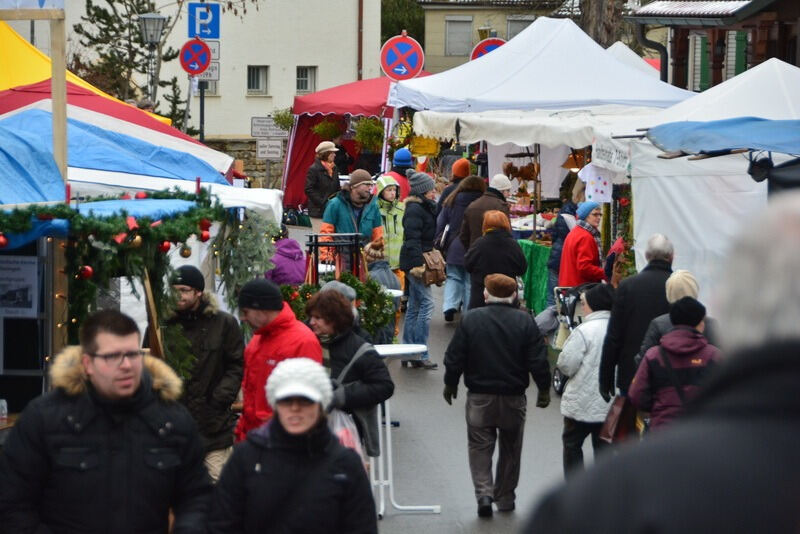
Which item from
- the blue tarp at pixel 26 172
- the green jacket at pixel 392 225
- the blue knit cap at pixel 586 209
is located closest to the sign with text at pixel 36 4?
the blue tarp at pixel 26 172

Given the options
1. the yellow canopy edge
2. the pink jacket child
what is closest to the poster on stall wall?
the pink jacket child

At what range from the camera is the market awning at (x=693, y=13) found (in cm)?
2353

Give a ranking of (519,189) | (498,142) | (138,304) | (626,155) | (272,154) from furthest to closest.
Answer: (272,154) → (519,189) → (498,142) → (626,155) → (138,304)

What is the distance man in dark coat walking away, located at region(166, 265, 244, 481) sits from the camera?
7867 millimetres

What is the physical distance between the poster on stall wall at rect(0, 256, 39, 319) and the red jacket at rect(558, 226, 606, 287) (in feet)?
22.4

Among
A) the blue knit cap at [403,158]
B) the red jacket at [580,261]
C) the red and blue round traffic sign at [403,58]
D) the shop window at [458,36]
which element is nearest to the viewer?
the red jacket at [580,261]

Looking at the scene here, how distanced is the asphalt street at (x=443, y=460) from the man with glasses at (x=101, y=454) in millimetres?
3401

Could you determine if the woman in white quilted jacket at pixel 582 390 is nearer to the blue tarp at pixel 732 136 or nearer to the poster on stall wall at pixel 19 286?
the blue tarp at pixel 732 136

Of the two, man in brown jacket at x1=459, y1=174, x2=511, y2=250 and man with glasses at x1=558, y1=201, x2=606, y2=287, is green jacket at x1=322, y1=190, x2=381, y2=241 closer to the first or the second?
man in brown jacket at x1=459, y1=174, x2=511, y2=250

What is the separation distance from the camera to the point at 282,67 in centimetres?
4766

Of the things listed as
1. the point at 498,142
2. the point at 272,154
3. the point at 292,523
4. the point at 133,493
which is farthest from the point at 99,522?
the point at 272,154

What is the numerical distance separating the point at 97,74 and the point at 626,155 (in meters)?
22.6

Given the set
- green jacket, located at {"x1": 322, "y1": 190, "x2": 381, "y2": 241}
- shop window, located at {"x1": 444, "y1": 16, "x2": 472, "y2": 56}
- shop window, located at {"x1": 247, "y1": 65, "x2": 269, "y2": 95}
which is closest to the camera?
green jacket, located at {"x1": 322, "y1": 190, "x2": 381, "y2": 241}

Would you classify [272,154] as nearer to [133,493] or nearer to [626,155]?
[626,155]
